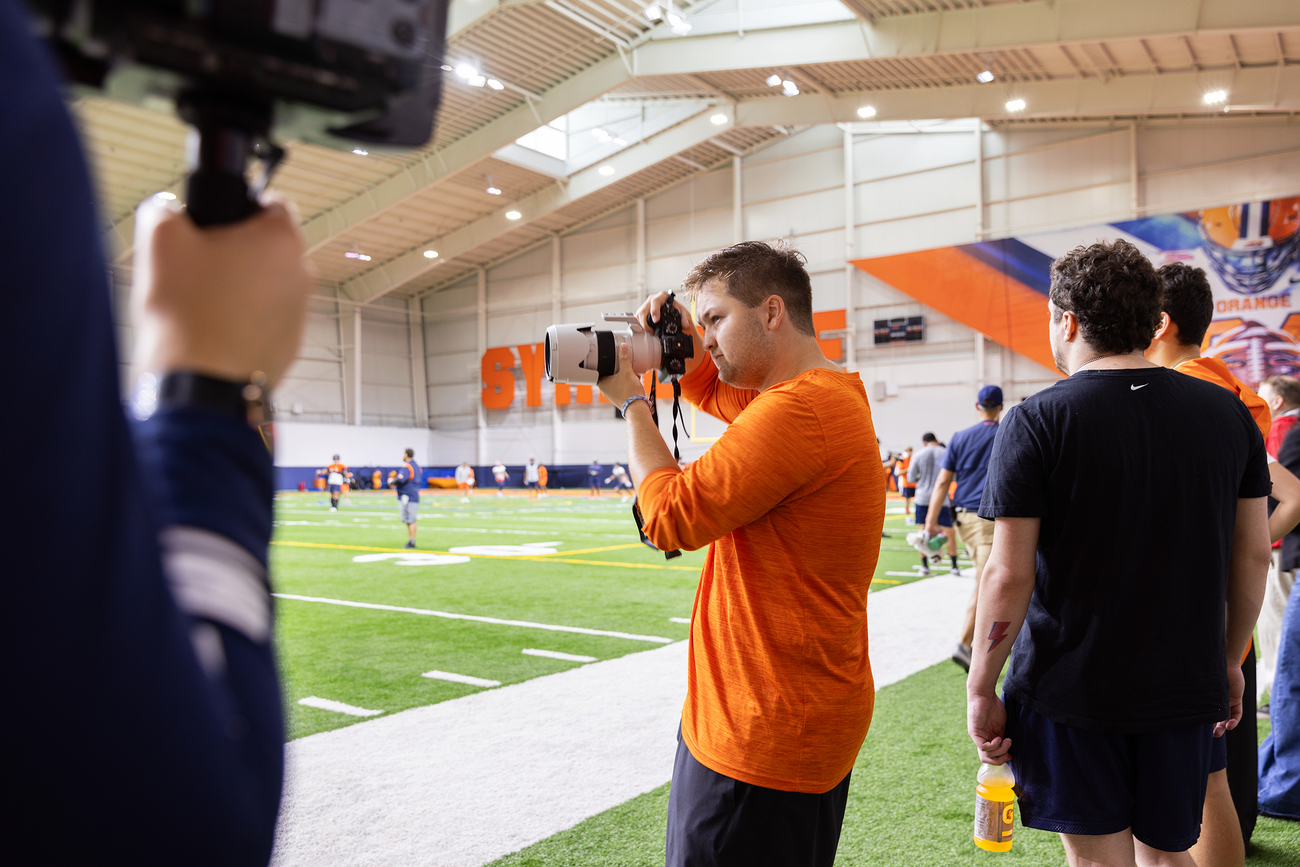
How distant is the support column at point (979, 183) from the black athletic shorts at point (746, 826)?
27.5 meters

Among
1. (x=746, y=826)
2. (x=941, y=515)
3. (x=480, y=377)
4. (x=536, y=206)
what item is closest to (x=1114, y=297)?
(x=746, y=826)

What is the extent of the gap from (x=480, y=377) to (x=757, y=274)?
127 ft

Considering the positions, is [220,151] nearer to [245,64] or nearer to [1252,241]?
[245,64]

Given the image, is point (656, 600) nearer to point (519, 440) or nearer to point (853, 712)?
point (853, 712)

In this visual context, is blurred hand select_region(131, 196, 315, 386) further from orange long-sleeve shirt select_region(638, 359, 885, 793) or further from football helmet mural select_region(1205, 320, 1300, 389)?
football helmet mural select_region(1205, 320, 1300, 389)

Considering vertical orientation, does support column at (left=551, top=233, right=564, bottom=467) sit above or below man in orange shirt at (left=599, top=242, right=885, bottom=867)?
above

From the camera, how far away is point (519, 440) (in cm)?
3881

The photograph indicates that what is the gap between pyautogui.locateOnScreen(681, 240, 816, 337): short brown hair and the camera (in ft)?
7.14

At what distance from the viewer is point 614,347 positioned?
2.20 meters

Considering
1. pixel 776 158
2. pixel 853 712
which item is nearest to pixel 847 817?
pixel 853 712

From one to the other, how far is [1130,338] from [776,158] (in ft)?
99.8

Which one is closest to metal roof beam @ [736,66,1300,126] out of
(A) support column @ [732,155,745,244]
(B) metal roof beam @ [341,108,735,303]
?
(B) metal roof beam @ [341,108,735,303]

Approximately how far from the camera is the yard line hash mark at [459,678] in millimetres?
5514

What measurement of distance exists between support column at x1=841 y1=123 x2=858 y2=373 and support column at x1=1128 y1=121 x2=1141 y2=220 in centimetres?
833
